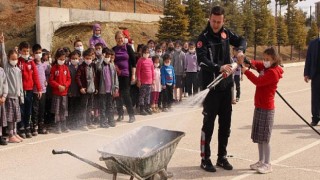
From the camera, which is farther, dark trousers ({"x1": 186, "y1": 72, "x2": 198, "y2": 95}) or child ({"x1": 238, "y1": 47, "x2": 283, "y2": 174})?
dark trousers ({"x1": 186, "y1": 72, "x2": 198, "y2": 95})

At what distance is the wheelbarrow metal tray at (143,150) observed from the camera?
13.6 feet

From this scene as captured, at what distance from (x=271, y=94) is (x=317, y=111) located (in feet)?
12.1

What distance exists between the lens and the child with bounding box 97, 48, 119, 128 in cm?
920

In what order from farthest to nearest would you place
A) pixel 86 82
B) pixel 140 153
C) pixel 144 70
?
1. pixel 144 70
2. pixel 86 82
3. pixel 140 153

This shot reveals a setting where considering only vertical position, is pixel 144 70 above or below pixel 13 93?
above

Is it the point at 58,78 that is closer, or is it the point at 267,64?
the point at 267,64

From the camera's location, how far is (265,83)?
5.81 meters

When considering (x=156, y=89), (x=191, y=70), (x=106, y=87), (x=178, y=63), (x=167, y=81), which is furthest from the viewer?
(x=191, y=70)

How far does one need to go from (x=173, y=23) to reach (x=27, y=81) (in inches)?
959

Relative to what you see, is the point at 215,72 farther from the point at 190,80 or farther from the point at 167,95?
the point at 190,80

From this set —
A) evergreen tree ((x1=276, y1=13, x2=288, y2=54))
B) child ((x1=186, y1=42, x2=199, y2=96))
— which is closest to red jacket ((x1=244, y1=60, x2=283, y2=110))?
child ((x1=186, y1=42, x2=199, y2=96))

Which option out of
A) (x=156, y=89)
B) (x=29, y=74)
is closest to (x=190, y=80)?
(x=156, y=89)

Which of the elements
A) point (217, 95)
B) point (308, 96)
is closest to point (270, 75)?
point (217, 95)

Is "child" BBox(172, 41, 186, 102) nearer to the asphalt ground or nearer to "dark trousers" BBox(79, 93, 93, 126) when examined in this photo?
the asphalt ground
